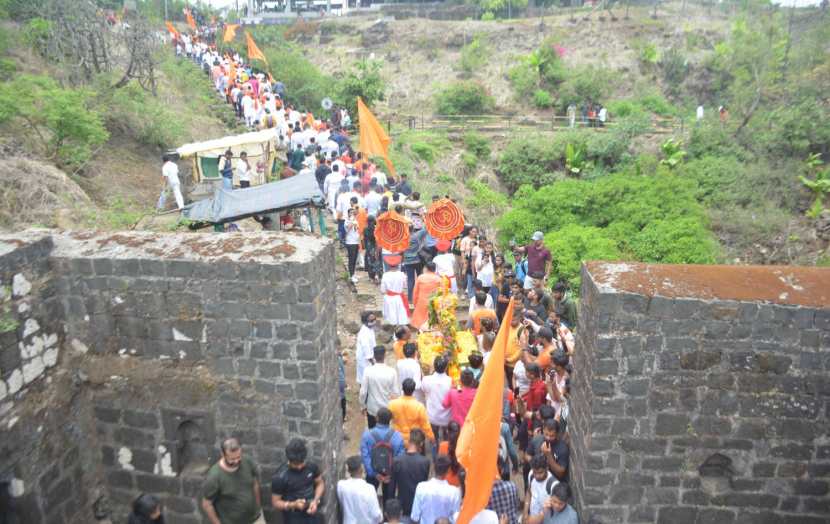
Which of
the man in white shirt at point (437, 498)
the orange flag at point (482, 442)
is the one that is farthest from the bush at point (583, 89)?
the man in white shirt at point (437, 498)

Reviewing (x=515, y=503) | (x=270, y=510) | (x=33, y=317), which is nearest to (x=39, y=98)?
(x=33, y=317)

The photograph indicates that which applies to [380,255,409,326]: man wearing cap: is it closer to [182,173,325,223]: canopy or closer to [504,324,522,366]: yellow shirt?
[182,173,325,223]: canopy

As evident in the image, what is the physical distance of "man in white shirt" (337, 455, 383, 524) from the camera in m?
5.16

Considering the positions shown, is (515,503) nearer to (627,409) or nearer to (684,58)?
(627,409)

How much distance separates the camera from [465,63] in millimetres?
36656

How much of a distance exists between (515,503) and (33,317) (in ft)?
14.0

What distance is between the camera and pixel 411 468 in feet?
17.6

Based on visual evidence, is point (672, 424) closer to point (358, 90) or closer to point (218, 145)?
point (218, 145)

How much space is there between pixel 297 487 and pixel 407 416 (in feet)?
4.37

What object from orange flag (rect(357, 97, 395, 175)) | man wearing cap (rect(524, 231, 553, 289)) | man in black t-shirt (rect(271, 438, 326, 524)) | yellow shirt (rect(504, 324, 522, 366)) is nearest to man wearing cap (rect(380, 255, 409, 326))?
man wearing cap (rect(524, 231, 553, 289))

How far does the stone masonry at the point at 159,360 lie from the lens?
194 inches

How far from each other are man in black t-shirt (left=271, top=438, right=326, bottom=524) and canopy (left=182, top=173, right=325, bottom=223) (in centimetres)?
451

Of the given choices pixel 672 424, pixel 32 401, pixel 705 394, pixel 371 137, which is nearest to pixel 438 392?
pixel 672 424

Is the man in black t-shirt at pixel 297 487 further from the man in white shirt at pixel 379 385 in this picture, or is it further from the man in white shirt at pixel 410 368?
the man in white shirt at pixel 410 368
